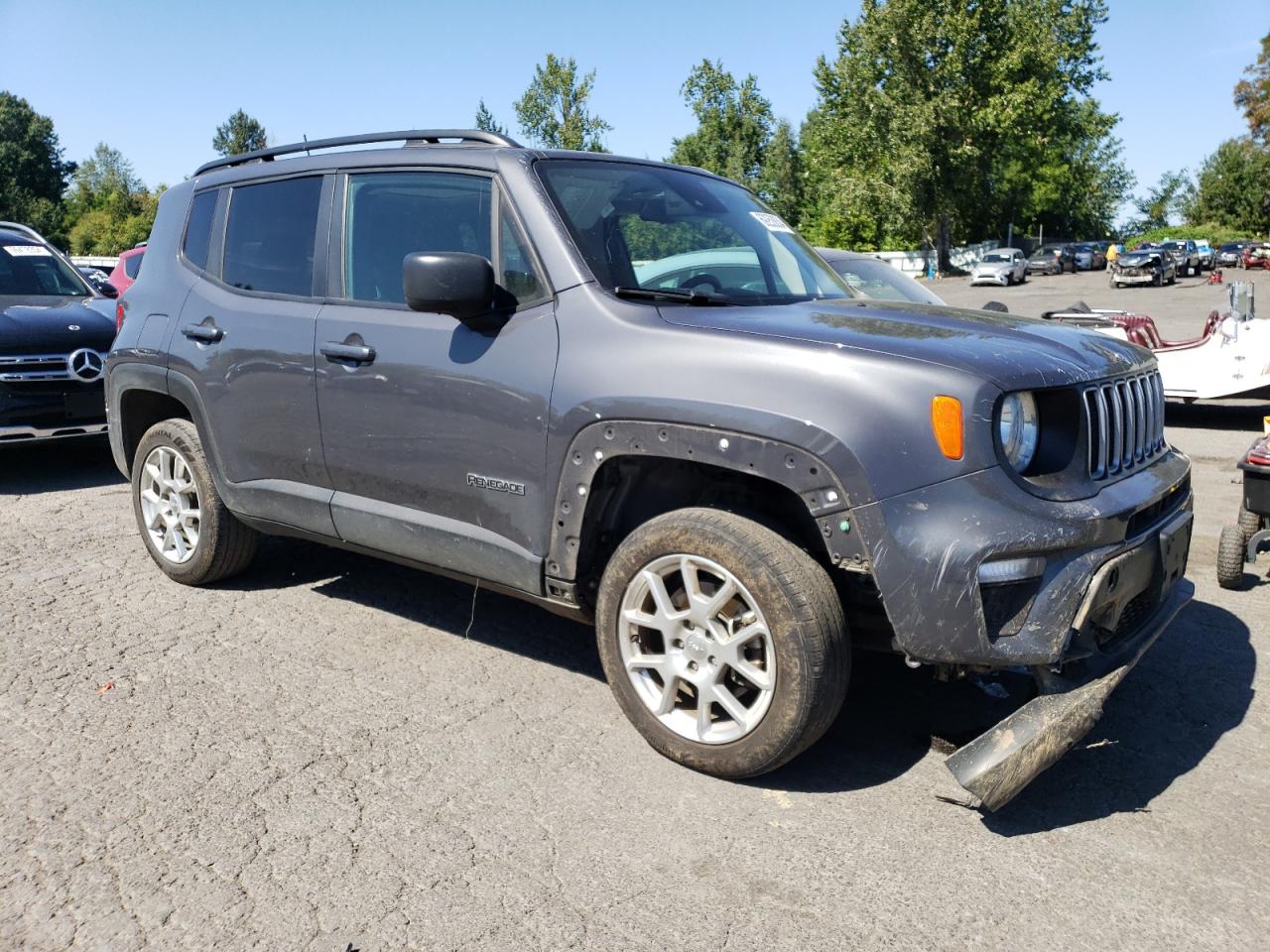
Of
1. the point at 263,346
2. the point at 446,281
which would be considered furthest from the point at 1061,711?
the point at 263,346

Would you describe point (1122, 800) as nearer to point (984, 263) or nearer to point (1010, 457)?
point (1010, 457)

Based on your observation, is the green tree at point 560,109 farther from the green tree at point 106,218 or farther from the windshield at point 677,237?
the windshield at point 677,237

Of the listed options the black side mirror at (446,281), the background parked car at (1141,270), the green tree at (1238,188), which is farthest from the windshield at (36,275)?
the green tree at (1238,188)

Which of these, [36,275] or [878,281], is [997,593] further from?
[36,275]

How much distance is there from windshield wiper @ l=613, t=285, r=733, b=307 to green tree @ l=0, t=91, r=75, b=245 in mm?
97618

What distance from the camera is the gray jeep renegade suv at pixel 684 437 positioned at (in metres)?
3.03

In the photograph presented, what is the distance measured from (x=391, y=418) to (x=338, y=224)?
0.94m

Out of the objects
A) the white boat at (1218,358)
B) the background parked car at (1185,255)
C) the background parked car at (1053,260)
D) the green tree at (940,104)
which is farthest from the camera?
the background parked car at (1053,260)

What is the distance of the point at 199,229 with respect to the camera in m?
5.21

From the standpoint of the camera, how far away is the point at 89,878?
2900mm

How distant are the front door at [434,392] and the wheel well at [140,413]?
1.55m

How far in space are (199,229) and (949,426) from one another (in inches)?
151

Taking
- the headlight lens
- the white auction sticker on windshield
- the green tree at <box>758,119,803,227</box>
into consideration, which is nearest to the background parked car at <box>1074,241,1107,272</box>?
the green tree at <box>758,119,803,227</box>

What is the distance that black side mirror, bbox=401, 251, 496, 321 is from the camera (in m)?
3.62
